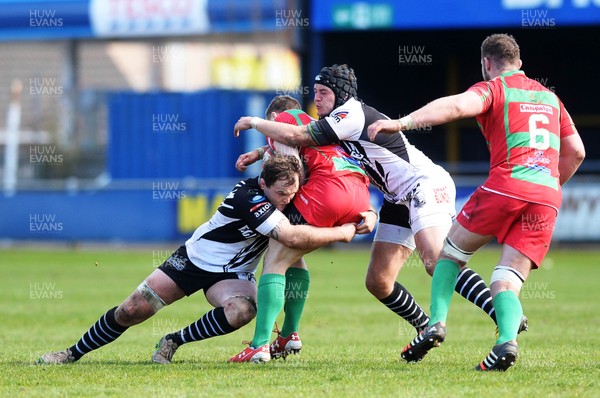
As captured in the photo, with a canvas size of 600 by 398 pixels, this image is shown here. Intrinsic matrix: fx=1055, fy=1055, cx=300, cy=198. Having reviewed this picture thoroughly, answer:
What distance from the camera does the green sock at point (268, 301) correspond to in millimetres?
7355

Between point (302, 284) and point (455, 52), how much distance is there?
20.7 m

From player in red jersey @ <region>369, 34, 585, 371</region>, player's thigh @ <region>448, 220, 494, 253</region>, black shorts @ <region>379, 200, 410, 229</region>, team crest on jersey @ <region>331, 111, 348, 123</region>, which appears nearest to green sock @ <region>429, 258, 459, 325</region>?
player in red jersey @ <region>369, 34, 585, 371</region>

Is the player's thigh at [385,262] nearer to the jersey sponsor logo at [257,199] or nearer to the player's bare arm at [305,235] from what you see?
the player's bare arm at [305,235]

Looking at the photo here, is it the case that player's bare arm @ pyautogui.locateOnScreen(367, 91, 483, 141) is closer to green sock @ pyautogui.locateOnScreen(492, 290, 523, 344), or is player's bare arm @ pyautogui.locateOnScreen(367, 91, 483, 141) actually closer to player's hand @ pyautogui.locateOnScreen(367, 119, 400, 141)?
player's hand @ pyautogui.locateOnScreen(367, 119, 400, 141)

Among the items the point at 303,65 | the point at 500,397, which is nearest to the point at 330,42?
the point at 303,65

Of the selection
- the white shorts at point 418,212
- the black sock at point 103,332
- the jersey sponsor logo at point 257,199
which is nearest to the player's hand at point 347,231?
the white shorts at point 418,212

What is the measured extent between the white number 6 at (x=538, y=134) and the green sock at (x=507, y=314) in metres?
0.97

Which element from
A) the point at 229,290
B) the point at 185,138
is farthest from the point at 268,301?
the point at 185,138

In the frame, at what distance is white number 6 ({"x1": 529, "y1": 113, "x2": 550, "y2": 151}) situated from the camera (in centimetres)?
686

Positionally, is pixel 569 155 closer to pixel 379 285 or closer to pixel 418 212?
pixel 418 212

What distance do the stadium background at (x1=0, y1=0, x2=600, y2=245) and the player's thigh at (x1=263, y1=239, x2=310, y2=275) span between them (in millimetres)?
14792

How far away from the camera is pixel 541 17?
22328 mm

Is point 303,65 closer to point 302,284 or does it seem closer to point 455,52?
point 455,52

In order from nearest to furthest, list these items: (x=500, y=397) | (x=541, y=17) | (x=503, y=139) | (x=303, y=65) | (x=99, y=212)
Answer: (x=500, y=397) → (x=503, y=139) → (x=541, y=17) → (x=99, y=212) → (x=303, y=65)
